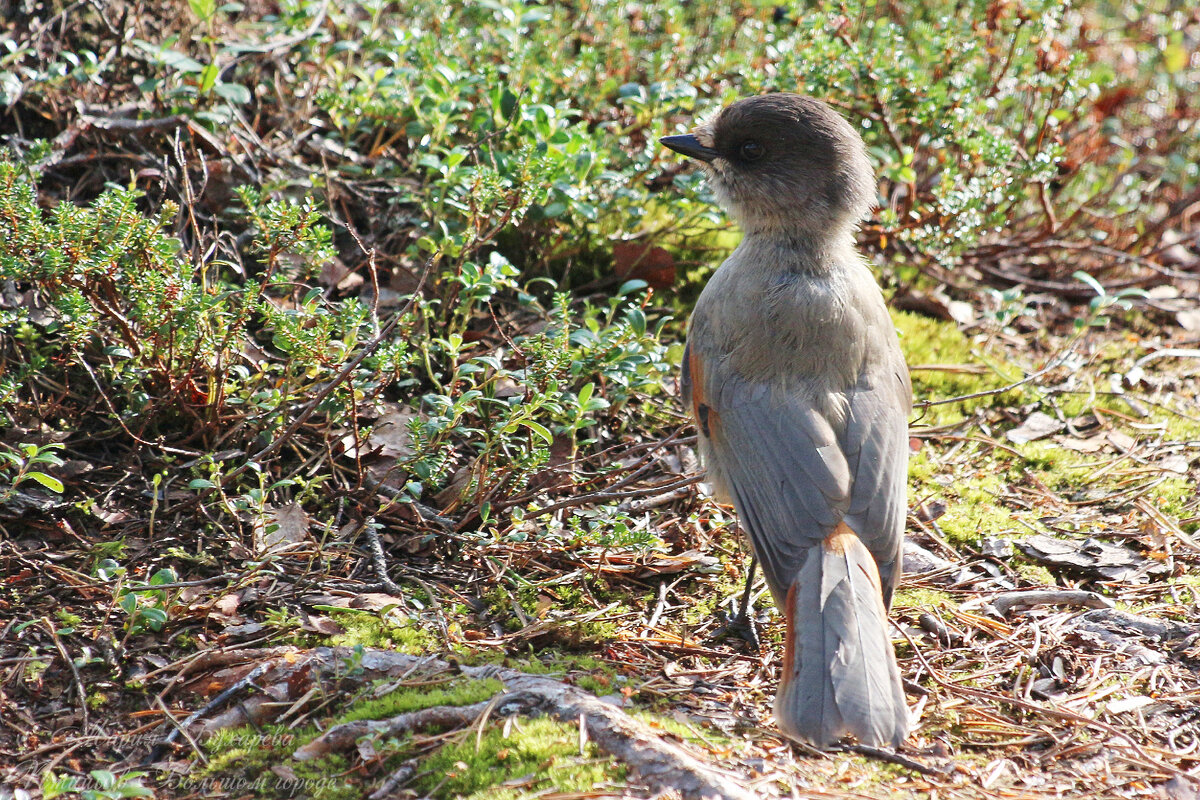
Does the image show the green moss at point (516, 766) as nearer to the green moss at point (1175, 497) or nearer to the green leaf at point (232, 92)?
the green moss at point (1175, 497)

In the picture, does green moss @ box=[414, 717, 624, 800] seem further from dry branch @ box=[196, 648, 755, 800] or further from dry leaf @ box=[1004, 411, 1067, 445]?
dry leaf @ box=[1004, 411, 1067, 445]

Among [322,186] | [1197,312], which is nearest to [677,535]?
[322,186]

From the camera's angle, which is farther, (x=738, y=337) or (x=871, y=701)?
(x=738, y=337)

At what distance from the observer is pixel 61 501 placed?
13.0 feet

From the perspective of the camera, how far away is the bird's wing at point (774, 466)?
3.58 metres

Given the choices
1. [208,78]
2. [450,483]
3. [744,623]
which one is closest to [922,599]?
[744,623]

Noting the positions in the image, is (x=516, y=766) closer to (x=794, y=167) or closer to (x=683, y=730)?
(x=683, y=730)

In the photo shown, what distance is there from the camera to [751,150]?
4.63m

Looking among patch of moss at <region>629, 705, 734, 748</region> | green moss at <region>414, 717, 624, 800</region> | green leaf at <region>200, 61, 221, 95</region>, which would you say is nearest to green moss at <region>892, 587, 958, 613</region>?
patch of moss at <region>629, 705, 734, 748</region>

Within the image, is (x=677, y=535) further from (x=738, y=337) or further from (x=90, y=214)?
(x=90, y=214)

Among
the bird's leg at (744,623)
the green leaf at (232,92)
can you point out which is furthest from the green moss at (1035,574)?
the green leaf at (232,92)

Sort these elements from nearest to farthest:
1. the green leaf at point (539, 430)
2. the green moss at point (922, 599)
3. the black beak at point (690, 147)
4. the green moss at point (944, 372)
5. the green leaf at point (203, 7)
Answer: the green leaf at point (539, 430)
the green moss at point (922, 599)
the black beak at point (690, 147)
the green leaf at point (203, 7)
the green moss at point (944, 372)

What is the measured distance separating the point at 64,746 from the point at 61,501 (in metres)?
1.17

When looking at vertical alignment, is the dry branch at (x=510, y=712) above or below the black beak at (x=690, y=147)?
below
